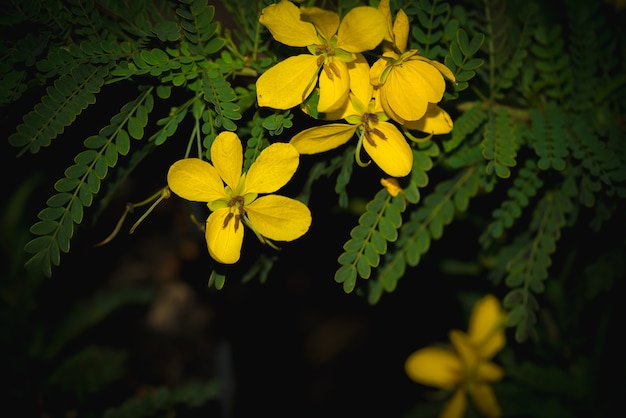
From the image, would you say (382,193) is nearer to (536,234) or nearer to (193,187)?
(193,187)

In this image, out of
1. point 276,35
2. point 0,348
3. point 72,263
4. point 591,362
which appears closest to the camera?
point 276,35

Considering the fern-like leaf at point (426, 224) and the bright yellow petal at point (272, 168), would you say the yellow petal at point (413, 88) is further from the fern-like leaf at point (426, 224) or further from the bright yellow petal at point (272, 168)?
the fern-like leaf at point (426, 224)

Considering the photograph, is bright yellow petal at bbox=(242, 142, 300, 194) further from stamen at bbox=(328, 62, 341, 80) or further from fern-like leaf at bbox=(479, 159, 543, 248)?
fern-like leaf at bbox=(479, 159, 543, 248)

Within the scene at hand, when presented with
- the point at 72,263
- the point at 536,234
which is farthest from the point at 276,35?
the point at 72,263

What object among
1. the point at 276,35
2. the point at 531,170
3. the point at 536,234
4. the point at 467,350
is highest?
the point at 276,35

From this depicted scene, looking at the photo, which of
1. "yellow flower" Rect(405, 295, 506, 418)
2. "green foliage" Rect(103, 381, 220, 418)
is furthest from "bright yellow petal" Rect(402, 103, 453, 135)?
"green foliage" Rect(103, 381, 220, 418)

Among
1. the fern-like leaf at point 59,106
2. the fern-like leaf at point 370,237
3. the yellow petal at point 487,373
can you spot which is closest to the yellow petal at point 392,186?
the fern-like leaf at point 370,237

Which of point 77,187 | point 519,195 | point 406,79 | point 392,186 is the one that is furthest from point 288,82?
point 519,195
